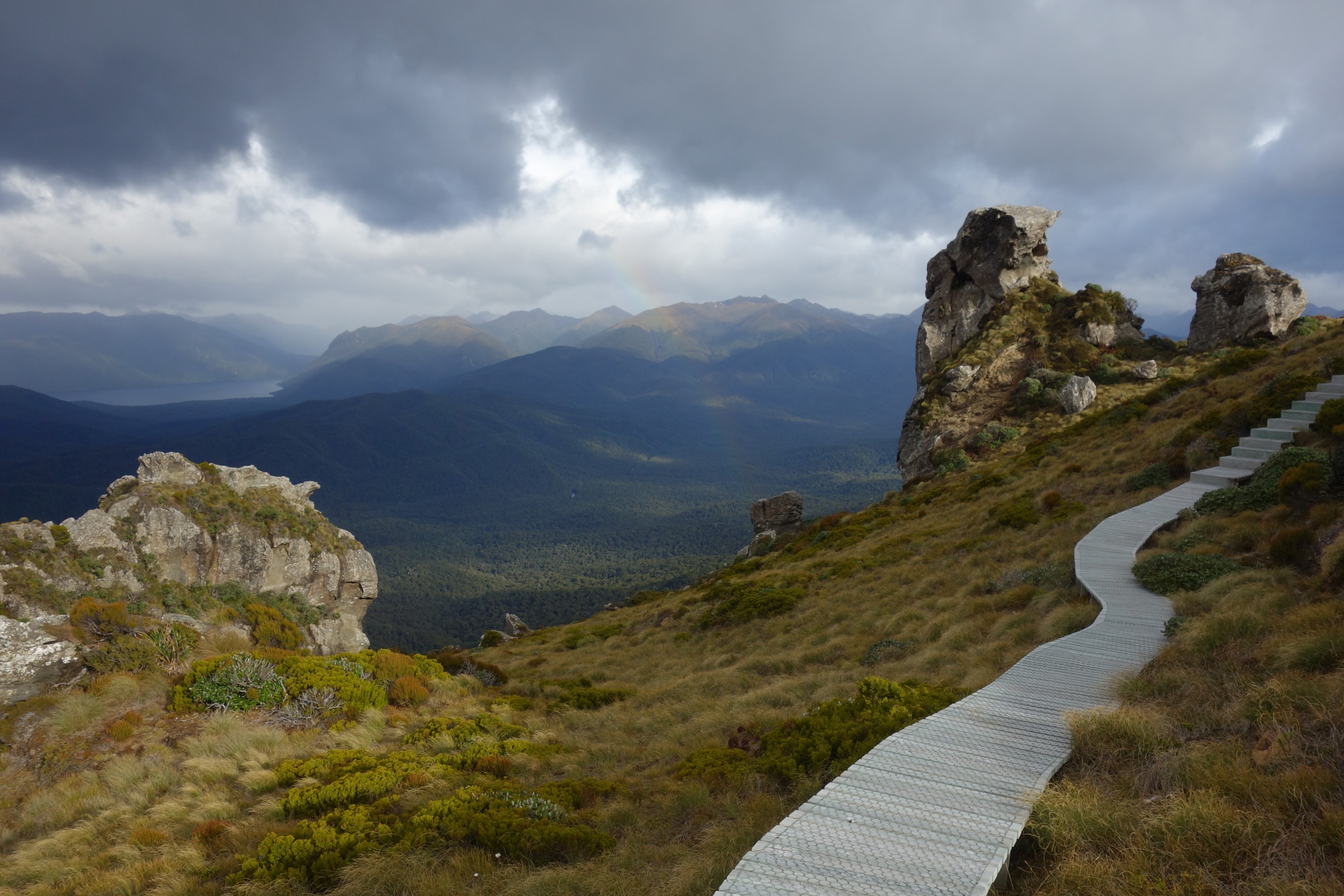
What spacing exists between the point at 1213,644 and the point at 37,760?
18020mm

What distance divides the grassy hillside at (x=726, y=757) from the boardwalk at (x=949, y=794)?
39cm

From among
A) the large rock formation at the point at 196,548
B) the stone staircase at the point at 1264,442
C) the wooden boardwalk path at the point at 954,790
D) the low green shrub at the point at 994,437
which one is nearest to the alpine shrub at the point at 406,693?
the wooden boardwalk path at the point at 954,790

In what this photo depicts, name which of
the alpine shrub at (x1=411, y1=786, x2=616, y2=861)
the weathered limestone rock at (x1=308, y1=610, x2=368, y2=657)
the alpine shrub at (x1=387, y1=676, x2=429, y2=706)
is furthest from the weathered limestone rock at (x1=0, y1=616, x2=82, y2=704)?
the weathered limestone rock at (x1=308, y1=610, x2=368, y2=657)

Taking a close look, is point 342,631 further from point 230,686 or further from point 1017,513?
point 1017,513

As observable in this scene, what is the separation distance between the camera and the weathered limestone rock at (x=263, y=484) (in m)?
44.7

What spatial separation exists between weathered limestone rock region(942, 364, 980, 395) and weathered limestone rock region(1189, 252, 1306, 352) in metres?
12.1

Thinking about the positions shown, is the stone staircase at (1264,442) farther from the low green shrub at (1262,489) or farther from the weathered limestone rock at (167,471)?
the weathered limestone rock at (167,471)

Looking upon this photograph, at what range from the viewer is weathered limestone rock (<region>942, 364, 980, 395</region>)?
37.9 meters

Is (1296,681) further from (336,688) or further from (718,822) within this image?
(336,688)

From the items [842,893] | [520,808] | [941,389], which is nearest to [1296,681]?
[842,893]

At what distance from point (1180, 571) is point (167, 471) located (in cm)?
5490

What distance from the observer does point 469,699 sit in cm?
1402

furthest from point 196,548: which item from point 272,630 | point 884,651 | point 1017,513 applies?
point 1017,513

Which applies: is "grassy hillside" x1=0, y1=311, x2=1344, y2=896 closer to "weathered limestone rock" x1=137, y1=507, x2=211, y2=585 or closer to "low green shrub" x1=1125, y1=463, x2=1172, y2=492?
"low green shrub" x1=1125, y1=463, x2=1172, y2=492
